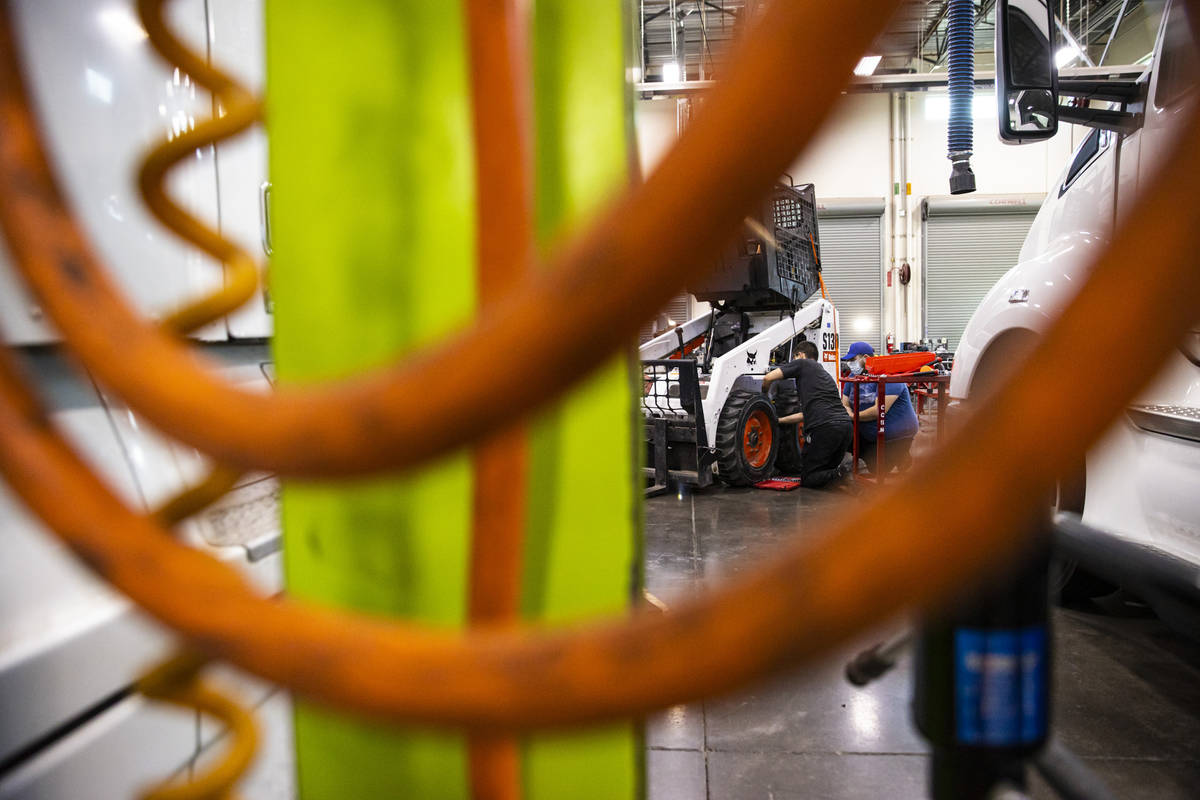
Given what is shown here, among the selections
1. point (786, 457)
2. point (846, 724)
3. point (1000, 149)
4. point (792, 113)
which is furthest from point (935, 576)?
point (1000, 149)

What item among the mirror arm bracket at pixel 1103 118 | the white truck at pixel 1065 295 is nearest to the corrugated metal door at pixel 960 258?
the white truck at pixel 1065 295

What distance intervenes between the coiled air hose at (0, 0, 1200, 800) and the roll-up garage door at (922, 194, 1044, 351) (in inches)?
638

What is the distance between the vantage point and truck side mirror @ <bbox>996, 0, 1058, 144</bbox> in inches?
81.6

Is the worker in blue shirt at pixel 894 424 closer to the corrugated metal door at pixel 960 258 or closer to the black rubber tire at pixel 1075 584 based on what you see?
the black rubber tire at pixel 1075 584

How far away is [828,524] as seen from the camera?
29 cm

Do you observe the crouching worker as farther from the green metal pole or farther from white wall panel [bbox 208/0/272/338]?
the green metal pole

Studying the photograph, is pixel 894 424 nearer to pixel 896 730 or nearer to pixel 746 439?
pixel 746 439

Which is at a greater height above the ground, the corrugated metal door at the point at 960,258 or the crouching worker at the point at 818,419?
the corrugated metal door at the point at 960,258

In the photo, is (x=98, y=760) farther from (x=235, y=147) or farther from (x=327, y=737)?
(x=235, y=147)

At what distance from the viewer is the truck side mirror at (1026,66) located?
2.07 metres

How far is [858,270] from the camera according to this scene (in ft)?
49.6

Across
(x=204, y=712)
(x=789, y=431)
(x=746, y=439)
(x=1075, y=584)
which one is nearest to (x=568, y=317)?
(x=204, y=712)

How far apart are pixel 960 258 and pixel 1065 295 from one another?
15.6 m

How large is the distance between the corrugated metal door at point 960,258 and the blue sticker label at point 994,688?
1559cm
